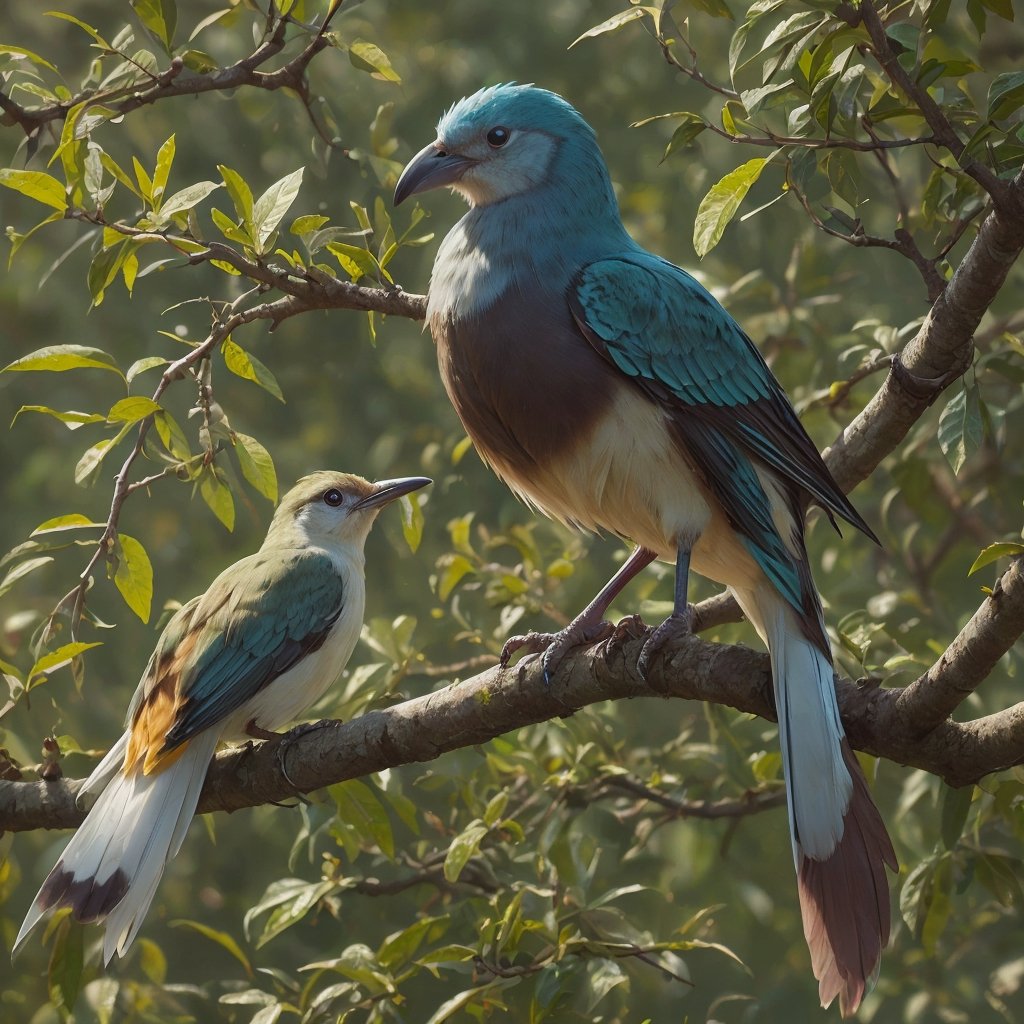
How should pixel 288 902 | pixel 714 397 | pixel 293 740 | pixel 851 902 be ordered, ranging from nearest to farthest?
pixel 851 902
pixel 714 397
pixel 293 740
pixel 288 902

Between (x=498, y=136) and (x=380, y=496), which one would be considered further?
Answer: (x=380, y=496)

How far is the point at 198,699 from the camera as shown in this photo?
3957mm

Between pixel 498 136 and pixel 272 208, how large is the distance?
98 cm

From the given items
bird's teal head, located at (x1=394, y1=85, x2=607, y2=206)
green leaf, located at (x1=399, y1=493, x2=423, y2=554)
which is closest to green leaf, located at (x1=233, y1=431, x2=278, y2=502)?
green leaf, located at (x1=399, y1=493, x2=423, y2=554)

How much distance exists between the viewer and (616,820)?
4.48m

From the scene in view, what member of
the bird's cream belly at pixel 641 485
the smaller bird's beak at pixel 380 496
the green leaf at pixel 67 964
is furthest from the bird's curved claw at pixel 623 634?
the smaller bird's beak at pixel 380 496

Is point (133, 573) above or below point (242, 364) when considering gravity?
below

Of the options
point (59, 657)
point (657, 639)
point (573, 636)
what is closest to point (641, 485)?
point (573, 636)

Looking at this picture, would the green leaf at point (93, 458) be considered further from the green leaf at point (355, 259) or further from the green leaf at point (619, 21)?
the green leaf at point (619, 21)

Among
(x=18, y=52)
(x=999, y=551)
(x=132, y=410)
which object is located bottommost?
(x=999, y=551)

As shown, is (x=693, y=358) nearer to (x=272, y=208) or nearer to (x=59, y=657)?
(x=272, y=208)

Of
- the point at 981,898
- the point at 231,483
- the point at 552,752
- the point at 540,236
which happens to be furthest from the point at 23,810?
the point at 981,898

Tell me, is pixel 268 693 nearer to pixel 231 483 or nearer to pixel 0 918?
pixel 231 483

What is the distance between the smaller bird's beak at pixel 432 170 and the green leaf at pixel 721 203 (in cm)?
105
